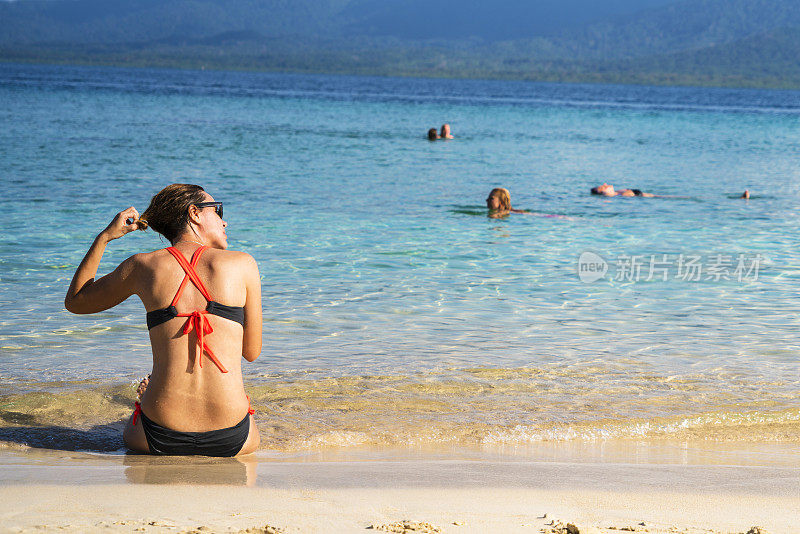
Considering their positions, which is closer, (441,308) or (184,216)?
(184,216)

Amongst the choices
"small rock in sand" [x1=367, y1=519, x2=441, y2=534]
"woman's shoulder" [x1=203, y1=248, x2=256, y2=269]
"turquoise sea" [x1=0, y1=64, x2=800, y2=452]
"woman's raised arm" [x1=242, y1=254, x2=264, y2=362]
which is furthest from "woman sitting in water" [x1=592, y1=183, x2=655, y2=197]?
"small rock in sand" [x1=367, y1=519, x2=441, y2=534]

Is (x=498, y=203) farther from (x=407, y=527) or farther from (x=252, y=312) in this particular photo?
(x=407, y=527)

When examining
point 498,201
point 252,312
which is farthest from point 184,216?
point 498,201

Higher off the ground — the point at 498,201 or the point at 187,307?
the point at 187,307

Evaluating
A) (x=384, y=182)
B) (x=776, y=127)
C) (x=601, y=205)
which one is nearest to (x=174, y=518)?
(x=601, y=205)

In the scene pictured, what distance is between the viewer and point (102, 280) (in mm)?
3732

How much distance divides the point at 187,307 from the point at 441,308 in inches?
170

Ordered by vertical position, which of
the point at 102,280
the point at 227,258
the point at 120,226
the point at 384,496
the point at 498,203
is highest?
the point at 120,226

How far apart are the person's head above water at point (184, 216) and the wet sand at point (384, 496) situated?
1035mm

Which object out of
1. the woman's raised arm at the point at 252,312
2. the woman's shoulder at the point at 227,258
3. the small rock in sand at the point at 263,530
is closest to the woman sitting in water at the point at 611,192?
the woman's raised arm at the point at 252,312

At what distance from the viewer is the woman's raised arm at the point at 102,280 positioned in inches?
145

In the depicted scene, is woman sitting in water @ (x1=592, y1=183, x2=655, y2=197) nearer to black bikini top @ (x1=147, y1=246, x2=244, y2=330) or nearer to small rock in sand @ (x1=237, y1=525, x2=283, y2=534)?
black bikini top @ (x1=147, y1=246, x2=244, y2=330)

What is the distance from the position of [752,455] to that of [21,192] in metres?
13.1

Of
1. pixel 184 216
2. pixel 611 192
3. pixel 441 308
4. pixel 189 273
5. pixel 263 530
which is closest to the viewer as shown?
pixel 263 530
